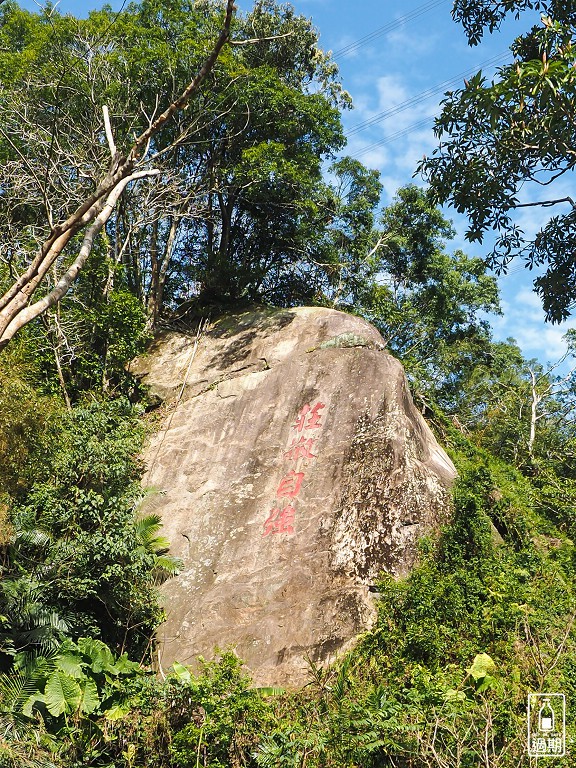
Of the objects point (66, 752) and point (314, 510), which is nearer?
point (66, 752)

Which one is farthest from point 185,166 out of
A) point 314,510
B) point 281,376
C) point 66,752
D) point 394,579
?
point 66,752

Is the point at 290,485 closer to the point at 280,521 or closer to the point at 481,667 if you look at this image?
the point at 280,521

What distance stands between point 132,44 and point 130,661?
36.0 feet

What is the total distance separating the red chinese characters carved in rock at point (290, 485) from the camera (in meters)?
9.19

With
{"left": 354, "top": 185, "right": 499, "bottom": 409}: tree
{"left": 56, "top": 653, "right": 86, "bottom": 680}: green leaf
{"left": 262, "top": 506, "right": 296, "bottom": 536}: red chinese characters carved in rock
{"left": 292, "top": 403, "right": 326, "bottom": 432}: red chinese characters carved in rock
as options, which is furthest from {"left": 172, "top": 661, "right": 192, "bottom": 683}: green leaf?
{"left": 354, "top": 185, "right": 499, "bottom": 409}: tree

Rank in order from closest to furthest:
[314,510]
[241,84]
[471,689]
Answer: [471,689]
[314,510]
[241,84]

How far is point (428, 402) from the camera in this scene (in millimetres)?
13367

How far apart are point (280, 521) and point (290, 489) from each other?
50 centimetres

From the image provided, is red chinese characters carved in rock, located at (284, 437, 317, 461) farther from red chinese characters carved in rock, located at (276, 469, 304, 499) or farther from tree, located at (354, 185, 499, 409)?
tree, located at (354, 185, 499, 409)

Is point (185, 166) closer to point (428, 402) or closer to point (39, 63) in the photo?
point (39, 63)
